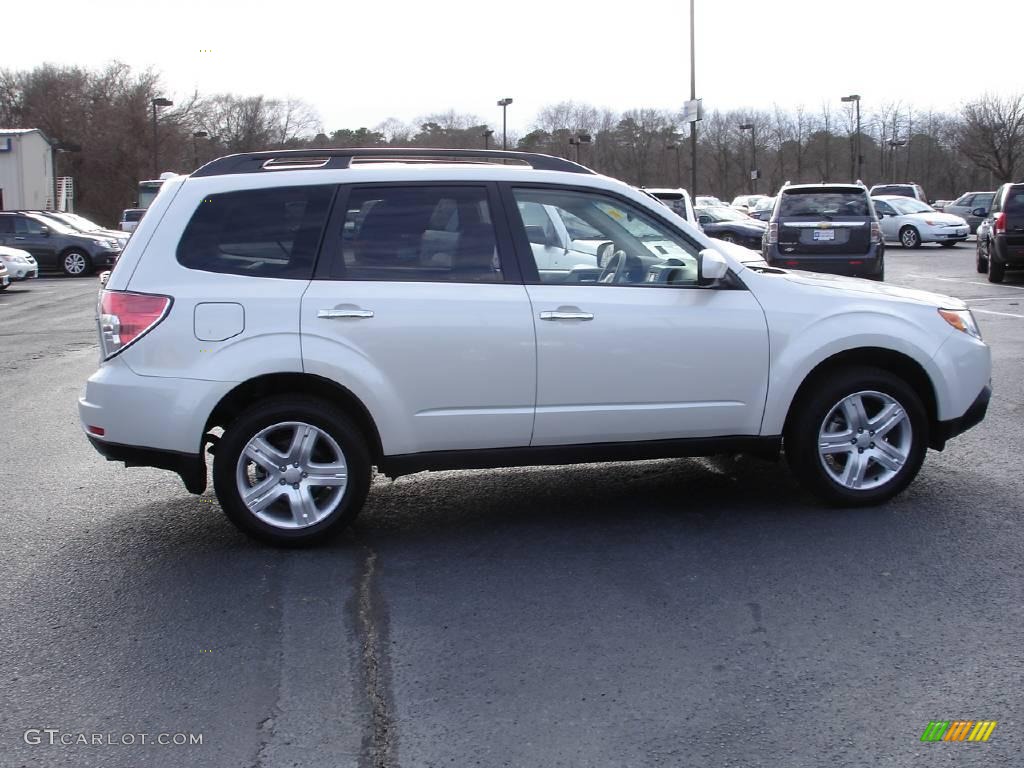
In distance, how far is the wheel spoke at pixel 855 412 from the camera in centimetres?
584

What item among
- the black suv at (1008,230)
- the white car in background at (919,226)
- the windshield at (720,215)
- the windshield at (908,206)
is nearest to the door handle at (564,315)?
the black suv at (1008,230)

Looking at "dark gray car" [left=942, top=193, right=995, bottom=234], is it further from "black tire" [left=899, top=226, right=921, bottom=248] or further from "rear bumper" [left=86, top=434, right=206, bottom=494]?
"rear bumper" [left=86, top=434, right=206, bottom=494]

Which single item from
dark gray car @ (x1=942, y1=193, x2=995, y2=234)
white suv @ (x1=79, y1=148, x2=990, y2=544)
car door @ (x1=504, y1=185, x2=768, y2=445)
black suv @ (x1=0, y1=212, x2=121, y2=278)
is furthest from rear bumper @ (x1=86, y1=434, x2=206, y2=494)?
dark gray car @ (x1=942, y1=193, x2=995, y2=234)

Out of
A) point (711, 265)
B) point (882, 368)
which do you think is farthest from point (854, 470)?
point (711, 265)

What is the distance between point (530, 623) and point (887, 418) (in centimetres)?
257

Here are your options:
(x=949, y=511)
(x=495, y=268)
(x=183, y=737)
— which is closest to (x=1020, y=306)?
(x=949, y=511)

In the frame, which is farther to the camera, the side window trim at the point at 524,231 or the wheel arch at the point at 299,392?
the side window trim at the point at 524,231

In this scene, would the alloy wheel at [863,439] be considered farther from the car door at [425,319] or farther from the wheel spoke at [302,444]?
the wheel spoke at [302,444]

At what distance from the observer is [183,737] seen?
3.48 m

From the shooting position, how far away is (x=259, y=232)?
5.41 m

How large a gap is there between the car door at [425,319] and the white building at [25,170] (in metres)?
46.2

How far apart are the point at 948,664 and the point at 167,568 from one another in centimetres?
341

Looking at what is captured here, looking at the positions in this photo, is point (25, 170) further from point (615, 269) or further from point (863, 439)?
point (863, 439)

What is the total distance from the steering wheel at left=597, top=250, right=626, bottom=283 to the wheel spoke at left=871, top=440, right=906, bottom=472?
5.49 feet
